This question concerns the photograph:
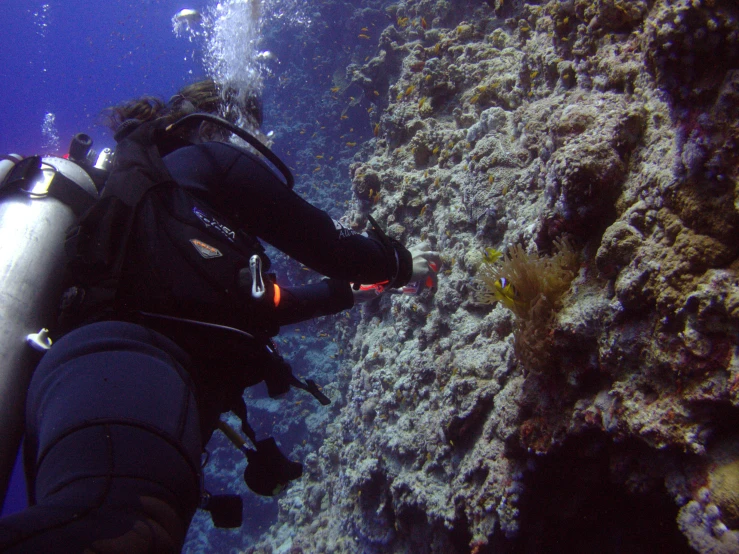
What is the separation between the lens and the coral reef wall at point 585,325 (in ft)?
4.63

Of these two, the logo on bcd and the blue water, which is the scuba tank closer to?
the logo on bcd

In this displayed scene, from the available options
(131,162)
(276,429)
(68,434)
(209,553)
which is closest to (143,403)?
(68,434)

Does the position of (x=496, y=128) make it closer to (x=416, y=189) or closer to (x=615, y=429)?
(x=416, y=189)

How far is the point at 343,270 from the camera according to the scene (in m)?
2.28

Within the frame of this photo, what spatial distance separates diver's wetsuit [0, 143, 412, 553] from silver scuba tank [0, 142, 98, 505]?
0.50 m

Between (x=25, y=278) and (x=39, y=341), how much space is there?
37 cm

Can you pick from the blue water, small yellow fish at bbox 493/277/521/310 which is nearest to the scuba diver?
small yellow fish at bbox 493/277/521/310

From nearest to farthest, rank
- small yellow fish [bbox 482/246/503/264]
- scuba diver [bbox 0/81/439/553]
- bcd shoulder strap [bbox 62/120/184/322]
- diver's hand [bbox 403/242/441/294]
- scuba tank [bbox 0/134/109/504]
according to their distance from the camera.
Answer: scuba diver [bbox 0/81/439/553] → bcd shoulder strap [bbox 62/120/184/322] → scuba tank [bbox 0/134/109/504] → small yellow fish [bbox 482/246/503/264] → diver's hand [bbox 403/242/441/294]

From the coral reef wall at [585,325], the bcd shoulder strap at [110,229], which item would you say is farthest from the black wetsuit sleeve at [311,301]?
the coral reef wall at [585,325]

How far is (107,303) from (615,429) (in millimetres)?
2269

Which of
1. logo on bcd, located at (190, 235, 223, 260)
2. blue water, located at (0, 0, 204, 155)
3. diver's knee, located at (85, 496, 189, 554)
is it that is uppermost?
blue water, located at (0, 0, 204, 155)

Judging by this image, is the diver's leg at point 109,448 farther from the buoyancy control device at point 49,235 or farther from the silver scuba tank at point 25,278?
the silver scuba tank at point 25,278

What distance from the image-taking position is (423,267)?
339 cm

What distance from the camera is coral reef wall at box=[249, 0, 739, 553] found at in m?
1.41
